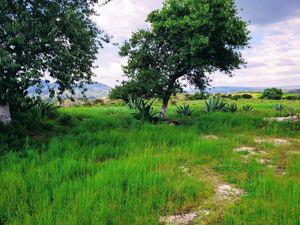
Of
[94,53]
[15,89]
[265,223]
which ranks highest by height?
[94,53]

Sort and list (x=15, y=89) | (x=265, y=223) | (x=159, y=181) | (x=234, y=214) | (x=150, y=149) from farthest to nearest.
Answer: (x=15, y=89) → (x=150, y=149) → (x=159, y=181) → (x=234, y=214) → (x=265, y=223)

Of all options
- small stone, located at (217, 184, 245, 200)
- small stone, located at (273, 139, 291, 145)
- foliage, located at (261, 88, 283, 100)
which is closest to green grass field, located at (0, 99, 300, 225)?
small stone, located at (217, 184, 245, 200)

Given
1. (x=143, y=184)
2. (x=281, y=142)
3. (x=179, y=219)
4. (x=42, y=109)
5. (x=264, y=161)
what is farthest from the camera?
(x=42, y=109)

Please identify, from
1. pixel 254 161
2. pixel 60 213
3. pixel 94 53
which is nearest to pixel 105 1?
pixel 94 53

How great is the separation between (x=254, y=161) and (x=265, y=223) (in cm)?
450

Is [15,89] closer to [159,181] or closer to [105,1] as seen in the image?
[105,1]

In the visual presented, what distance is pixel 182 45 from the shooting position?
20.3m

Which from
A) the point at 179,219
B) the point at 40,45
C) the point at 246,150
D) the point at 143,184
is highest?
the point at 40,45

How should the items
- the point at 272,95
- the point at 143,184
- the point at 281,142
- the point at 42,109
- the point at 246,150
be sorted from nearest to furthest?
the point at 143,184 → the point at 246,150 → the point at 281,142 → the point at 42,109 → the point at 272,95

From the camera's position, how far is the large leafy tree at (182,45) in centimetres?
1941

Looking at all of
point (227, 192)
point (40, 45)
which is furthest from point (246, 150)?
point (40, 45)

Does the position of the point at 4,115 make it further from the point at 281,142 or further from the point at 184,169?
the point at 281,142

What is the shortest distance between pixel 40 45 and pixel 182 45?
412 inches

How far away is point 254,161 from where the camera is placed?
32.3 feet
